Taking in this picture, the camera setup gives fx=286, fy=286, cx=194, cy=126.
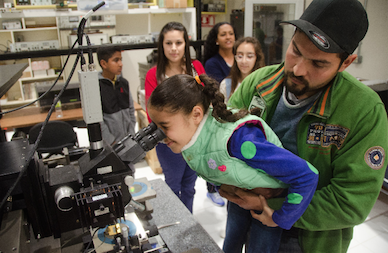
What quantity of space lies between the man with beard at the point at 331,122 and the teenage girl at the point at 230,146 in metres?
0.07

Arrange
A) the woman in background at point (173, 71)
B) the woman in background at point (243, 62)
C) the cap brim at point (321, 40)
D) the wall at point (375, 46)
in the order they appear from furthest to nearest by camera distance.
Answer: the wall at point (375, 46)
the woman in background at point (243, 62)
the woman in background at point (173, 71)
the cap brim at point (321, 40)

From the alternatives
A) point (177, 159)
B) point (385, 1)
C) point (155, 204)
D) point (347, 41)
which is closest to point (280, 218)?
point (347, 41)

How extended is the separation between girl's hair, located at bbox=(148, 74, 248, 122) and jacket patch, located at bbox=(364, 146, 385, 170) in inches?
15.3

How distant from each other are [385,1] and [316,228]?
9.16 ft

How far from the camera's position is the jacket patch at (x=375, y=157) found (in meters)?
0.82

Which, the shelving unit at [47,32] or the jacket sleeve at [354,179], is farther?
the shelving unit at [47,32]

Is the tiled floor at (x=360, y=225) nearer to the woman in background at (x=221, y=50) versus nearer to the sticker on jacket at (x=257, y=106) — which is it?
the woman in background at (x=221, y=50)

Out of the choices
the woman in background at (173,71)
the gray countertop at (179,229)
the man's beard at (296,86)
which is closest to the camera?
the man's beard at (296,86)

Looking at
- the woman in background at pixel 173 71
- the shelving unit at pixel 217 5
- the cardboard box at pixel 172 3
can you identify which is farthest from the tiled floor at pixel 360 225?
the shelving unit at pixel 217 5

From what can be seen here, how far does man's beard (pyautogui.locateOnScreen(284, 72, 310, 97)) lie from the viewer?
2.95ft

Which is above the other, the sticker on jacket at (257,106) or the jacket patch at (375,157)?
the sticker on jacket at (257,106)

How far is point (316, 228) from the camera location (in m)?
0.93

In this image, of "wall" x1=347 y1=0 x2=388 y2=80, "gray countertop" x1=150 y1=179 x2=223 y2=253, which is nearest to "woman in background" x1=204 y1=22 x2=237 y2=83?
"gray countertop" x1=150 y1=179 x2=223 y2=253

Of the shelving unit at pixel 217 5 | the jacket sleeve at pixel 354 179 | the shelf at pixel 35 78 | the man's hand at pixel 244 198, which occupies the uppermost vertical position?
the shelving unit at pixel 217 5
